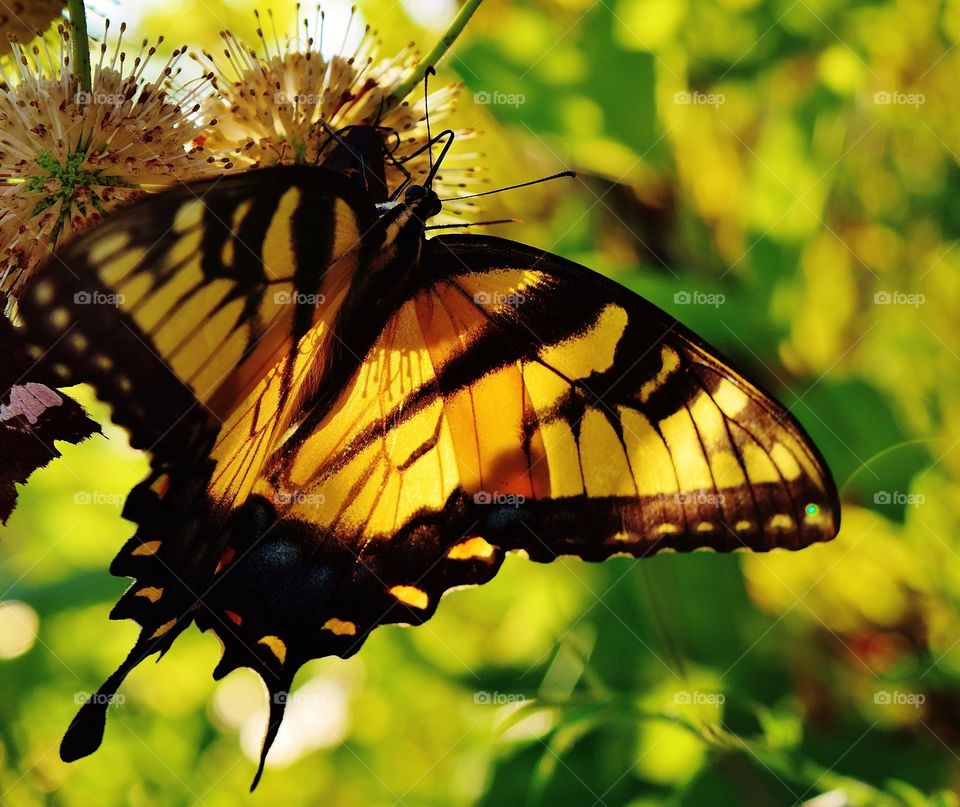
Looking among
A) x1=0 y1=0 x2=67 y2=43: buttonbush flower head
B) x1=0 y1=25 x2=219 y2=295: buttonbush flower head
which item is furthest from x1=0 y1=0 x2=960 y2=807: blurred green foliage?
x1=0 y1=0 x2=67 y2=43: buttonbush flower head

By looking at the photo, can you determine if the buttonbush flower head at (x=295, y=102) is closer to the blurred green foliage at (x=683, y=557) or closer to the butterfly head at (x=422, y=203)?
the butterfly head at (x=422, y=203)

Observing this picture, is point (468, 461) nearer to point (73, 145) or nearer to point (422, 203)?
point (422, 203)

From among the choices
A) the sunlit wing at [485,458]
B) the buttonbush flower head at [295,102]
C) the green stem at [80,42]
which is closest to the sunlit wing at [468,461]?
Result: the sunlit wing at [485,458]

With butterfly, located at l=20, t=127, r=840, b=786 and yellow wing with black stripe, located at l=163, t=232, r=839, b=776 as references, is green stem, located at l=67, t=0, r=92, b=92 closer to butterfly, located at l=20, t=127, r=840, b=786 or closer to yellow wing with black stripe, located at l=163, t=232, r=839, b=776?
butterfly, located at l=20, t=127, r=840, b=786

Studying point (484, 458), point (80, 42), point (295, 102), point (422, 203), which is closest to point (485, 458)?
point (484, 458)

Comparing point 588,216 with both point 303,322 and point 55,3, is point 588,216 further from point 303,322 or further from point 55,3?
point 55,3

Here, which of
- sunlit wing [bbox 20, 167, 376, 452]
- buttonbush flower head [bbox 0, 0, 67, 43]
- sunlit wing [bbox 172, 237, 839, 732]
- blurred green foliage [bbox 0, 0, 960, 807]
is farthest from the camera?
blurred green foliage [bbox 0, 0, 960, 807]

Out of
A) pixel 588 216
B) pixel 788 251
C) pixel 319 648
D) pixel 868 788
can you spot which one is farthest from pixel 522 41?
pixel 868 788
